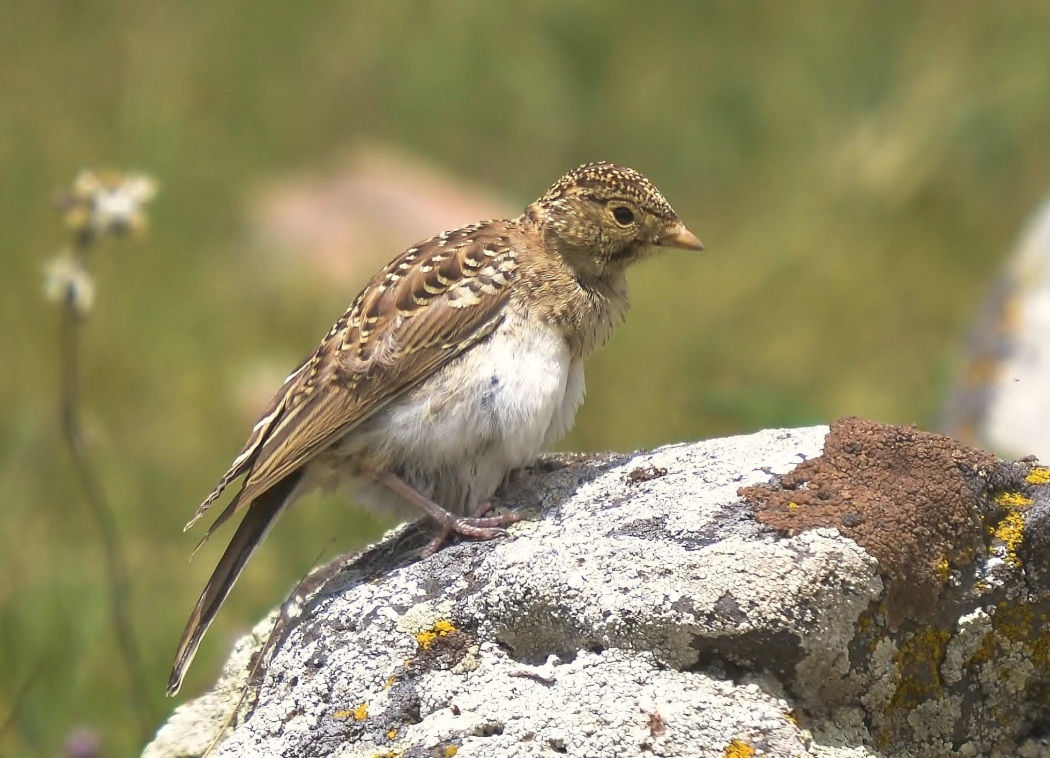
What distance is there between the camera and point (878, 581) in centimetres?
370

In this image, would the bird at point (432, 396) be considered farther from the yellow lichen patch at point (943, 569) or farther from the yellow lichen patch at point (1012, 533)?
the yellow lichen patch at point (1012, 533)

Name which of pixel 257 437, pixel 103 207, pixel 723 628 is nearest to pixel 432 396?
pixel 257 437

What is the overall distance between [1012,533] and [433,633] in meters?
1.45

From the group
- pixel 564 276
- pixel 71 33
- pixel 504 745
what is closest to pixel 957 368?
pixel 564 276

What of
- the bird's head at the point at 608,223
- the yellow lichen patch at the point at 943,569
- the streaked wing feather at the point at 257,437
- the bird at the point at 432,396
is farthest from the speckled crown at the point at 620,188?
the yellow lichen patch at the point at 943,569

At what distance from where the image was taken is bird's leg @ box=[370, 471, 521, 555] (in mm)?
4320

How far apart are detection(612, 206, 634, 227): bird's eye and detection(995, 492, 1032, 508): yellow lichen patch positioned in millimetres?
1671

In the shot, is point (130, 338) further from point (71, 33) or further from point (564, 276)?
point (564, 276)

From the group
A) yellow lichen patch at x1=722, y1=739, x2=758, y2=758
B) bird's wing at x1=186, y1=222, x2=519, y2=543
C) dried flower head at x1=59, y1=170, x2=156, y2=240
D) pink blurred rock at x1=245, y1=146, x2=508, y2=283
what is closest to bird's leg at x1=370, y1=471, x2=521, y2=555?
bird's wing at x1=186, y1=222, x2=519, y2=543

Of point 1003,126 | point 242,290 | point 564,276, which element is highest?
point 1003,126

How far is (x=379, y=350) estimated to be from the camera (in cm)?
478

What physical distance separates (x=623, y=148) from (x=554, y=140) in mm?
607

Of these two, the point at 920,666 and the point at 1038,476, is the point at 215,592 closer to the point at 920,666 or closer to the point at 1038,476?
the point at 920,666

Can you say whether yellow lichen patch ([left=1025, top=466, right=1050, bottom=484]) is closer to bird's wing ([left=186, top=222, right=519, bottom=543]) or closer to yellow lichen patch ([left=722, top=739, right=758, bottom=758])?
yellow lichen patch ([left=722, top=739, right=758, bottom=758])
